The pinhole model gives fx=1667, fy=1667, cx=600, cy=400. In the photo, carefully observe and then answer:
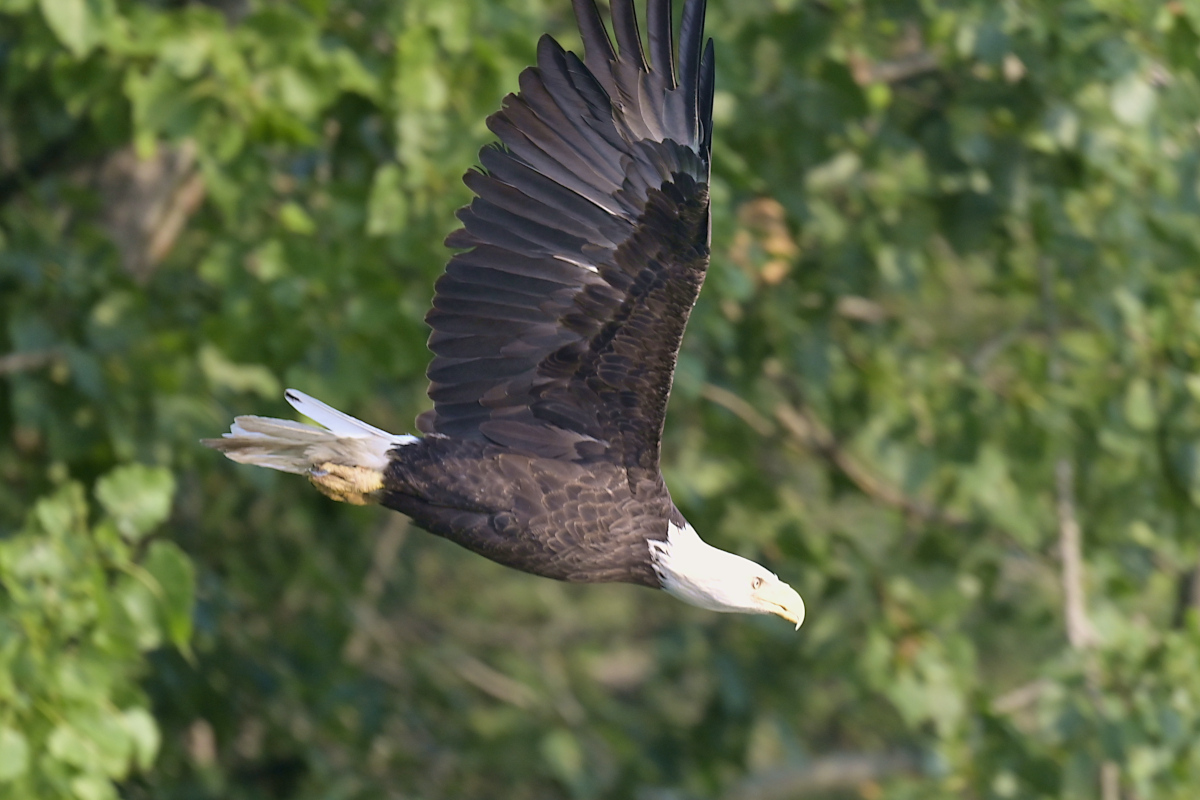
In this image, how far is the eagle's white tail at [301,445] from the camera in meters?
3.88

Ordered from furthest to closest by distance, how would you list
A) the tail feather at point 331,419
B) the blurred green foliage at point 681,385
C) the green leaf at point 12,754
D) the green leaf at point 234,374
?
the green leaf at point 234,374 → the blurred green foliage at point 681,385 → the tail feather at point 331,419 → the green leaf at point 12,754

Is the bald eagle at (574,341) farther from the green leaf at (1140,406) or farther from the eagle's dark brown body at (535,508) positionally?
the green leaf at (1140,406)

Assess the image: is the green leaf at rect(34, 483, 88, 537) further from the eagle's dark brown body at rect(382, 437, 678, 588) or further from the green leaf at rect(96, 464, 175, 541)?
the eagle's dark brown body at rect(382, 437, 678, 588)

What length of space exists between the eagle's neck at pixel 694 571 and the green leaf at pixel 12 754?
153 cm

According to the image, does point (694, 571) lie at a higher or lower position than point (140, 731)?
higher

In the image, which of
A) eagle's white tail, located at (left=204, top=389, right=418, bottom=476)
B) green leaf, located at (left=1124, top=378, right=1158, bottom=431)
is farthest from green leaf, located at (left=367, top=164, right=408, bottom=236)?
green leaf, located at (left=1124, top=378, right=1158, bottom=431)

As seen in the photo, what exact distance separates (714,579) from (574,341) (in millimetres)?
633

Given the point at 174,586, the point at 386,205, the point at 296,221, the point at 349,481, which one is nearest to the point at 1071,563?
the point at 386,205

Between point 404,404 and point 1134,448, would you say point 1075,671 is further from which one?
point 404,404

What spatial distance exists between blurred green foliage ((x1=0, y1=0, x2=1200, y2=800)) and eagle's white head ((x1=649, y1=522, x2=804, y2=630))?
1178 mm

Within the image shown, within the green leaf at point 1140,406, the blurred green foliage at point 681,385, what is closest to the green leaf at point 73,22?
the blurred green foliage at point 681,385

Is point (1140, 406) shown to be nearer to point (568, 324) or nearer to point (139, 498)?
point (568, 324)

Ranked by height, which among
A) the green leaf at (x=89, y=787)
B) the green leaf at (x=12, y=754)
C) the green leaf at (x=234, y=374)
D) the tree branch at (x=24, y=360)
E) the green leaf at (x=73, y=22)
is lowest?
the green leaf at (x=89, y=787)

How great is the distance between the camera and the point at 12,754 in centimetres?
387
